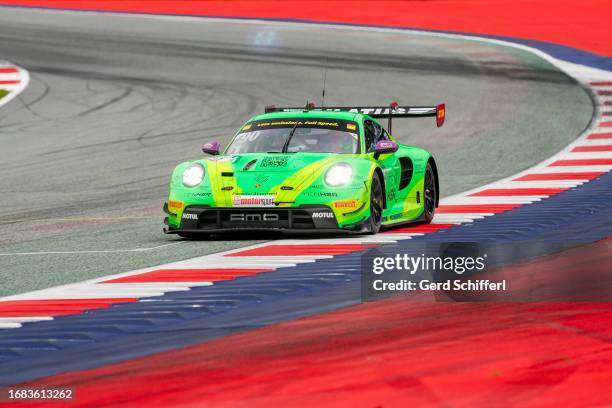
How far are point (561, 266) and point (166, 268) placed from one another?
2904 millimetres

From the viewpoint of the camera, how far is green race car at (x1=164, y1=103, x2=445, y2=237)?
12281 mm

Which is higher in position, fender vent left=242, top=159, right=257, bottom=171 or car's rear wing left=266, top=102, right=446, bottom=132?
car's rear wing left=266, top=102, right=446, bottom=132

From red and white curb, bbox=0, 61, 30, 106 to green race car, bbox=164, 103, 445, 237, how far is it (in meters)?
14.2

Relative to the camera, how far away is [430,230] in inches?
519

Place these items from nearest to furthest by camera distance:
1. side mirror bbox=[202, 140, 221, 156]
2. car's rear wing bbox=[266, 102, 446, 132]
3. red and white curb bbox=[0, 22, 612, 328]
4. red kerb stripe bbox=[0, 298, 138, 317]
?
red kerb stripe bbox=[0, 298, 138, 317] < red and white curb bbox=[0, 22, 612, 328] < side mirror bbox=[202, 140, 221, 156] < car's rear wing bbox=[266, 102, 446, 132]

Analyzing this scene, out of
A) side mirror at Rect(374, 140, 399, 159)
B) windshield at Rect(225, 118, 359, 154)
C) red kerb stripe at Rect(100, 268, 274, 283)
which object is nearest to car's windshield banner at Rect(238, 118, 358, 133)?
windshield at Rect(225, 118, 359, 154)

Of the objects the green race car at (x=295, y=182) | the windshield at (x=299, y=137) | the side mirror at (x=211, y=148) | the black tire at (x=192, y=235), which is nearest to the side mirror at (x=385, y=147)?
the green race car at (x=295, y=182)

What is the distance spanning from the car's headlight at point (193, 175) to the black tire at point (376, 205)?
1.50 meters

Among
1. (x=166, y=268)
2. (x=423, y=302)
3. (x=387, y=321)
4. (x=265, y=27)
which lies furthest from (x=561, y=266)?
(x=265, y=27)

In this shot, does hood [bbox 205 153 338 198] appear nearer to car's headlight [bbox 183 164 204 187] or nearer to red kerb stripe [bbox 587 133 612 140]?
car's headlight [bbox 183 164 204 187]

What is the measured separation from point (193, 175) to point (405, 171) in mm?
2244

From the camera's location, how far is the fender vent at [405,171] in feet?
44.9

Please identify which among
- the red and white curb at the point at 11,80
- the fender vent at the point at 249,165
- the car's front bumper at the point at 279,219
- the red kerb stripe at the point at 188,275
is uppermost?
the red and white curb at the point at 11,80

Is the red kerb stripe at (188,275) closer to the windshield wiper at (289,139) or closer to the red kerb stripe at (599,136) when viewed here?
the windshield wiper at (289,139)
